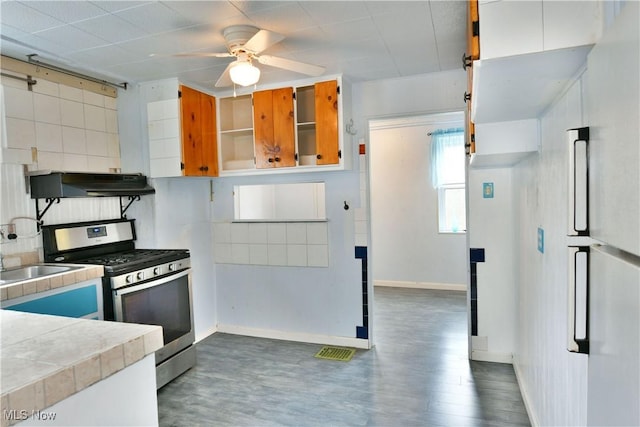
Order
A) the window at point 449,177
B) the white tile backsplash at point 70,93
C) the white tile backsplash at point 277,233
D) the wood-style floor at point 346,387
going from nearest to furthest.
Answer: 1. the wood-style floor at point 346,387
2. the white tile backsplash at point 70,93
3. the white tile backsplash at point 277,233
4. the window at point 449,177

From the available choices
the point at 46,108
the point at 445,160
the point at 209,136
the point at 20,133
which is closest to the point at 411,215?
the point at 445,160

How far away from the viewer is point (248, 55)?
221 cm

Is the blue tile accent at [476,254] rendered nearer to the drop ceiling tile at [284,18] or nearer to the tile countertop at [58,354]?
the drop ceiling tile at [284,18]

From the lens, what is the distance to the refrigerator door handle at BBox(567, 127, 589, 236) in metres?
0.97

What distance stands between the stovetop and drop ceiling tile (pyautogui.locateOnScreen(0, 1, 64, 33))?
1.50 meters

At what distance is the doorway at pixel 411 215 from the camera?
5.50m

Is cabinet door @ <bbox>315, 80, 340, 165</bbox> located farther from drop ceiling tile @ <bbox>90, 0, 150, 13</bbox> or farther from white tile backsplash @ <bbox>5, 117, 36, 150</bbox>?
white tile backsplash @ <bbox>5, 117, 36, 150</bbox>

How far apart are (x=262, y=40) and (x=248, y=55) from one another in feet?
→ 0.61

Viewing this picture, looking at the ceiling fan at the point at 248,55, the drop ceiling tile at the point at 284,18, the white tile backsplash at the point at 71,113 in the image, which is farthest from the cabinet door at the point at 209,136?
the drop ceiling tile at the point at 284,18

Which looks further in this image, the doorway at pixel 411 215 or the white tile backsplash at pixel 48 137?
the doorway at pixel 411 215

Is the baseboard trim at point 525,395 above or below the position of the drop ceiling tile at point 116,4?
below

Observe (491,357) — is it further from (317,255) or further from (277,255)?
(277,255)

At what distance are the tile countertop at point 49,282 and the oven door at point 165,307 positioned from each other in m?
0.20

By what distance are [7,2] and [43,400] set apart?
2.06 meters
